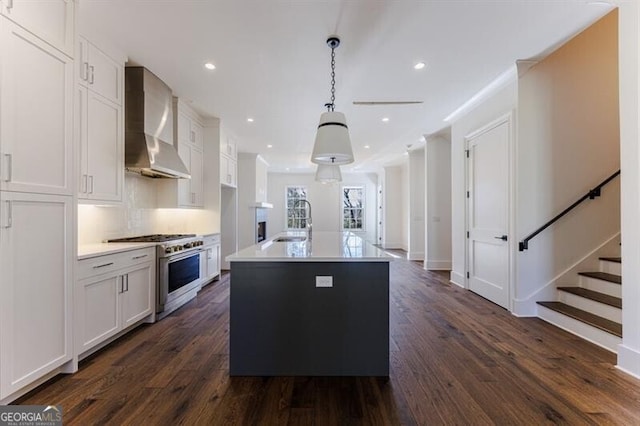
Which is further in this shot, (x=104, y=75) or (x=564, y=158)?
(x=564, y=158)

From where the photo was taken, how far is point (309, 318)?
7.36 ft

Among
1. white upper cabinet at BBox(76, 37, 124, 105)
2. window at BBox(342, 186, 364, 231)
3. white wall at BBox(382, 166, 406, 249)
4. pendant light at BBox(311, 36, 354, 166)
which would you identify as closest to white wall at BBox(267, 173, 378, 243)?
window at BBox(342, 186, 364, 231)

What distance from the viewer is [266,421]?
5.74 ft

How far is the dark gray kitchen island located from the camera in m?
2.23

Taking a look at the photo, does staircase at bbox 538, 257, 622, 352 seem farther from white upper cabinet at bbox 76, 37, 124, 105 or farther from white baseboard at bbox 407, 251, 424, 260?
white upper cabinet at bbox 76, 37, 124, 105

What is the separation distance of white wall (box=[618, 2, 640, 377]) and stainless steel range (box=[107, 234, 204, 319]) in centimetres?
430

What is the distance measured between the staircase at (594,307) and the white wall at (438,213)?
3105mm

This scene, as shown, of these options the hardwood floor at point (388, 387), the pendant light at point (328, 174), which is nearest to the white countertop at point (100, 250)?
the hardwood floor at point (388, 387)

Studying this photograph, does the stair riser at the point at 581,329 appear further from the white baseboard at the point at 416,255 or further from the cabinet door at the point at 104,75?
the cabinet door at the point at 104,75

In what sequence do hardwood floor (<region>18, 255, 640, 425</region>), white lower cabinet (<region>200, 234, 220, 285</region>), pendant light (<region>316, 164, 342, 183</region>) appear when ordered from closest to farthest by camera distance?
1. hardwood floor (<region>18, 255, 640, 425</region>)
2. pendant light (<region>316, 164, 342, 183</region>)
3. white lower cabinet (<region>200, 234, 220, 285</region>)

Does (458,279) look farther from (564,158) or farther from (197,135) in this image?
(197,135)

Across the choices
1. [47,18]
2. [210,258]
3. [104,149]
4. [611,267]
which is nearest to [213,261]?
[210,258]

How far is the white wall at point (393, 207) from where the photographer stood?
390 inches

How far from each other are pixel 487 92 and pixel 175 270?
4.70m
